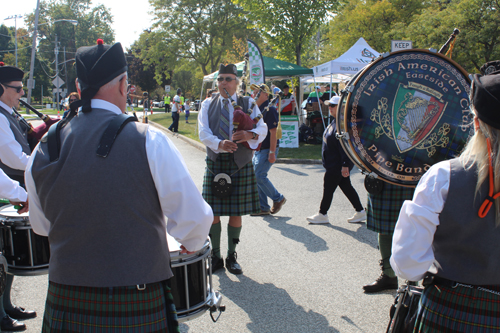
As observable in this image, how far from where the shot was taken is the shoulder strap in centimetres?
144

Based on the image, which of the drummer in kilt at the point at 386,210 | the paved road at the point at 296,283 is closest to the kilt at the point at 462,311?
the paved road at the point at 296,283

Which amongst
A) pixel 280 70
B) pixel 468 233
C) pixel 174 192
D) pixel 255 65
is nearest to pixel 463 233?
pixel 468 233

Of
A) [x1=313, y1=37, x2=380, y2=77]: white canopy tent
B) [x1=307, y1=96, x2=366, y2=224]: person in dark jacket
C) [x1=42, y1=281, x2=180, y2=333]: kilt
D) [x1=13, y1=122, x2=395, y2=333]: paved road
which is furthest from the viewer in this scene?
[x1=313, y1=37, x2=380, y2=77]: white canopy tent

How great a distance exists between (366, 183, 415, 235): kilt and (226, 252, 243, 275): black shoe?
1332 mm

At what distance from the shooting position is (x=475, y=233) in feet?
4.84

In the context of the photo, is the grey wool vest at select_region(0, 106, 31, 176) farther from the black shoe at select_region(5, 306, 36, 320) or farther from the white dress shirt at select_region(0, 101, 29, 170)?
the black shoe at select_region(5, 306, 36, 320)

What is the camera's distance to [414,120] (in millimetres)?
2609

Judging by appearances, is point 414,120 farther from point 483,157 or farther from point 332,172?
point 332,172

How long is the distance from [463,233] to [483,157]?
0.30 metres

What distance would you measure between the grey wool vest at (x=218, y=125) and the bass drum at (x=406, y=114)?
124 cm

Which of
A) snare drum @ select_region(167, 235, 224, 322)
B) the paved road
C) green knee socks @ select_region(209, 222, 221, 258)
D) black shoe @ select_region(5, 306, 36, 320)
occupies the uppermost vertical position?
snare drum @ select_region(167, 235, 224, 322)

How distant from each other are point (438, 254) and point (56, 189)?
5.04 feet

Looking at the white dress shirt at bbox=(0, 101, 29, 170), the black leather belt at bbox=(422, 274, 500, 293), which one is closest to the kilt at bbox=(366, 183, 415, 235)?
the black leather belt at bbox=(422, 274, 500, 293)

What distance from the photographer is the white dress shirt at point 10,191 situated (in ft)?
7.88
